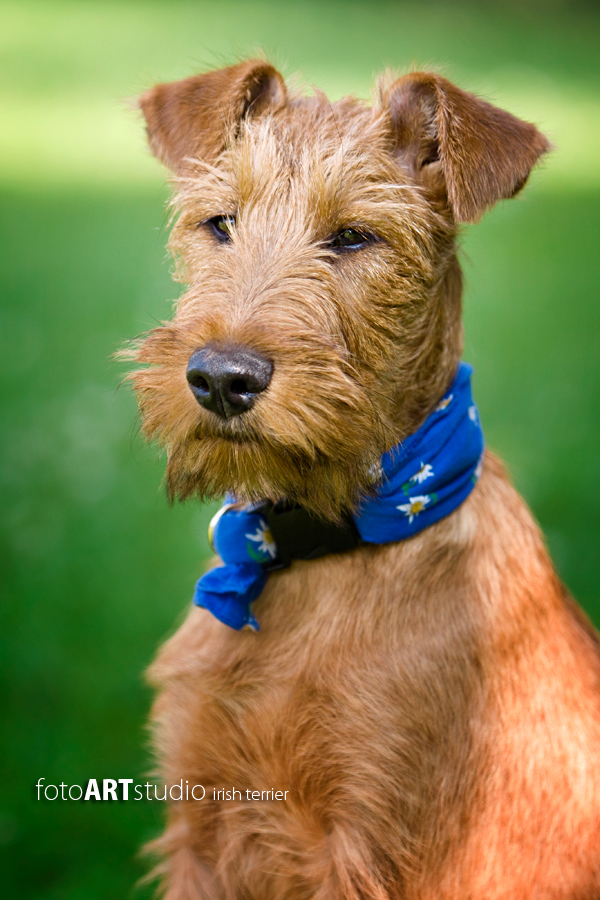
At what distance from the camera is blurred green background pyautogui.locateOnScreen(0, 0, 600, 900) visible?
14.0 feet

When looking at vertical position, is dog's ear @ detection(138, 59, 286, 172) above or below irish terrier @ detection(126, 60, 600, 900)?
above

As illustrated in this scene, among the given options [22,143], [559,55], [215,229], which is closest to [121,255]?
[22,143]

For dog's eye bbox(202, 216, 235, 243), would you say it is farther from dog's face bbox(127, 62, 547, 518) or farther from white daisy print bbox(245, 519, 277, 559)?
white daisy print bbox(245, 519, 277, 559)

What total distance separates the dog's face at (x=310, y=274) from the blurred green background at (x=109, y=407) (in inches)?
22.8

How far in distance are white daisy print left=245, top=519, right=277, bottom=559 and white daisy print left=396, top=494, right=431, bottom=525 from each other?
0.46 metres

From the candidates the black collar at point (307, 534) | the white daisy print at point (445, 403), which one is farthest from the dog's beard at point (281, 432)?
the white daisy print at point (445, 403)

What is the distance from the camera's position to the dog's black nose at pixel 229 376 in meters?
2.41

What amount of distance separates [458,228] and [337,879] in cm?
220

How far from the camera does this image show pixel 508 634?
2.95 m

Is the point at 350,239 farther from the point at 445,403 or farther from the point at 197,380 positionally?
the point at 197,380

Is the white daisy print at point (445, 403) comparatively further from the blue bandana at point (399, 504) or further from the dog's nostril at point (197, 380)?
the dog's nostril at point (197, 380)

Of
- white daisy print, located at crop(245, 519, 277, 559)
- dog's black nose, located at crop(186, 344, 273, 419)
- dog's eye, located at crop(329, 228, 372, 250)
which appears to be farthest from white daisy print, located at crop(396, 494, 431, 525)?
dog's eye, located at crop(329, 228, 372, 250)

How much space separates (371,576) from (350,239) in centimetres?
114

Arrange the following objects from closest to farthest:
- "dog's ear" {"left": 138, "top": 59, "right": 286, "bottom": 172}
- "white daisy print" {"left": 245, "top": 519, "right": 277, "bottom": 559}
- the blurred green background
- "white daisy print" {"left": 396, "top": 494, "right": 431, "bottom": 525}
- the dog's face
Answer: the dog's face
"white daisy print" {"left": 396, "top": 494, "right": 431, "bottom": 525}
"white daisy print" {"left": 245, "top": 519, "right": 277, "bottom": 559}
"dog's ear" {"left": 138, "top": 59, "right": 286, "bottom": 172}
the blurred green background
